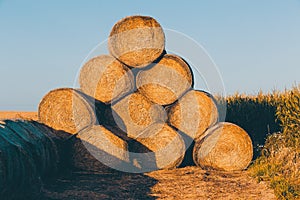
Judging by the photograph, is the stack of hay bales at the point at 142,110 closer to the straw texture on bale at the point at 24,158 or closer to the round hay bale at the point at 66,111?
the round hay bale at the point at 66,111

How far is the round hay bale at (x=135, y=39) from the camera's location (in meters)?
8.75

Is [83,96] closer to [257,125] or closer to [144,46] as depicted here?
[144,46]

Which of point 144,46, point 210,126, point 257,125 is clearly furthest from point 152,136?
point 257,125

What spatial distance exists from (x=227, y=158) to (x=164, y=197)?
2620 millimetres

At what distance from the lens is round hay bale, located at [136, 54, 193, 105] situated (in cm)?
894

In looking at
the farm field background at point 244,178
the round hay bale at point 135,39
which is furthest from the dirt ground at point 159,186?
the round hay bale at point 135,39

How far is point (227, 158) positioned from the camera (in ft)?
28.7

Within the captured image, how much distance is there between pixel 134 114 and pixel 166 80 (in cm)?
99

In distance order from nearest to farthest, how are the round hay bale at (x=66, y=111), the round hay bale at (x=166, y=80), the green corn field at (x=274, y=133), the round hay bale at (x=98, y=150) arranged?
1. the green corn field at (x=274, y=133)
2. the round hay bale at (x=98, y=150)
3. the round hay bale at (x=66, y=111)
4. the round hay bale at (x=166, y=80)

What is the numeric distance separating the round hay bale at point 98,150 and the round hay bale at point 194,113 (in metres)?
1.49

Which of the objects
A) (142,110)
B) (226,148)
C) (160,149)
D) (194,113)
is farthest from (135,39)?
(226,148)

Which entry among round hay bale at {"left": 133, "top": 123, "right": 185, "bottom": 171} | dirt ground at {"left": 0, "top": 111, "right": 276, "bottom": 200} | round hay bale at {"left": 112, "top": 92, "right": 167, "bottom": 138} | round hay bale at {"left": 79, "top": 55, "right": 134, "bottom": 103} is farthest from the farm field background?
round hay bale at {"left": 79, "top": 55, "right": 134, "bottom": 103}

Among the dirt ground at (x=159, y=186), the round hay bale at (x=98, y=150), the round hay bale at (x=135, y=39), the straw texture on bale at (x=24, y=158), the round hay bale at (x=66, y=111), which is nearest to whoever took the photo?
the straw texture on bale at (x=24, y=158)

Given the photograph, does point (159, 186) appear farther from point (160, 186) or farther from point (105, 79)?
point (105, 79)
